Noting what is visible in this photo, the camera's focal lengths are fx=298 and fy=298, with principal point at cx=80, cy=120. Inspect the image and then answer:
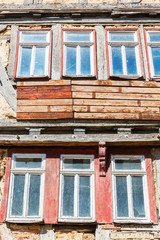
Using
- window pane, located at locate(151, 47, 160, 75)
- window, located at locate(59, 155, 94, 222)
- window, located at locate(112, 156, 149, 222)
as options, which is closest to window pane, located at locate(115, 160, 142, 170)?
window, located at locate(112, 156, 149, 222)

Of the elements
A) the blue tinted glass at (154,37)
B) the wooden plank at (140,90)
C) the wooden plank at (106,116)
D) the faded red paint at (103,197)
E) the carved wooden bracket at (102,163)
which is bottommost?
the faded red paint at (103,197)

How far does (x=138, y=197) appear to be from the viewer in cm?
638

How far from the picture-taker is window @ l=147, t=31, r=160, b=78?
24.3 feet

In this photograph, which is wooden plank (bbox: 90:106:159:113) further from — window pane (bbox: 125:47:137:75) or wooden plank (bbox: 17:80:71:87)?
window pane (bbox: 125:47:137:75)

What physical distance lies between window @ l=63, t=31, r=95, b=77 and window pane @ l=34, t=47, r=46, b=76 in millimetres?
541

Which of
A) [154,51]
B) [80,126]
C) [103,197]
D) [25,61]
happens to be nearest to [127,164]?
[103,197]

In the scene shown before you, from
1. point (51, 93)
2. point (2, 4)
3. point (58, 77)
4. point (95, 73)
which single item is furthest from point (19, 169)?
point (2, 4)

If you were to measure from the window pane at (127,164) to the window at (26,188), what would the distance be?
1.68 metres

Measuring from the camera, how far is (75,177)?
6547 millimetres

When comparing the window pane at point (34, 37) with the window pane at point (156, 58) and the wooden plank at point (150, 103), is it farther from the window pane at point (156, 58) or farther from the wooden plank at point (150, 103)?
the wooden plank at point (150, 103)

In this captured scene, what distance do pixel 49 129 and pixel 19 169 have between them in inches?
43.5

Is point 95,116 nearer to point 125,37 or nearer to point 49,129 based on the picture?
point 49,129

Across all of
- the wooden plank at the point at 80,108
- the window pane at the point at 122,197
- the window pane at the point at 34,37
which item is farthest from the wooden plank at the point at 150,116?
the window pane at the point at 34,37

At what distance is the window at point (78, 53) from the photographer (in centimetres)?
740
